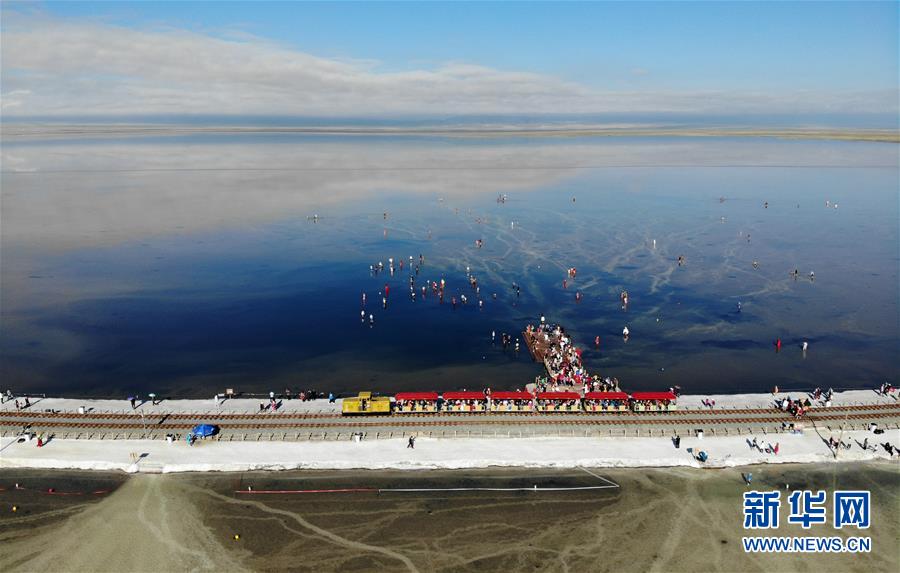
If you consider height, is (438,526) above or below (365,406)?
below

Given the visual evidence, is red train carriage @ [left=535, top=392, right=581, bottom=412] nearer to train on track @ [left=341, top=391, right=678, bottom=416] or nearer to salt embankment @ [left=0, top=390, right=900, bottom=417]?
train on track @ [left=341, top=391, right=678, bottom=416]

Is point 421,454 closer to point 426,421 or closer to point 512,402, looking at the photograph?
point 426,421

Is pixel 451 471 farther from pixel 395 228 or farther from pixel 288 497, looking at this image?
pixel 395 228

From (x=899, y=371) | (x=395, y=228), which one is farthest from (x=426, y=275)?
(x=899, y=371)

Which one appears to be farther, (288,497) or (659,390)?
(659,390)

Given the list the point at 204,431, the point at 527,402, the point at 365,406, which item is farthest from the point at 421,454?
the point at 204,431

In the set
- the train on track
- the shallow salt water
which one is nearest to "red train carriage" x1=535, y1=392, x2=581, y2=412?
the train on track

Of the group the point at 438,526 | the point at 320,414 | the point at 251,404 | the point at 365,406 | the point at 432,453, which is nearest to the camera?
the point at 438,526
